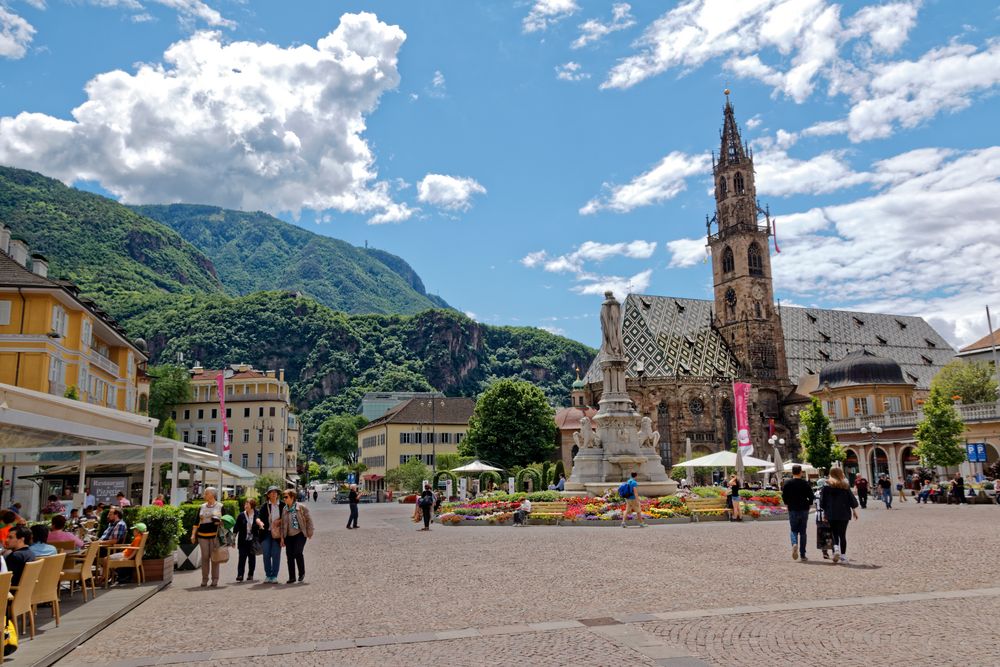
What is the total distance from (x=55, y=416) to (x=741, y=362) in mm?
90746

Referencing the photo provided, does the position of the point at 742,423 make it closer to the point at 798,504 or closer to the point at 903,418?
the point at 798,504

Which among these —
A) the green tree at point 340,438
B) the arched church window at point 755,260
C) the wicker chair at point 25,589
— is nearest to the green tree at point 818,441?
the arched church window at point 755,260

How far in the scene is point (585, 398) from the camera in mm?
88812

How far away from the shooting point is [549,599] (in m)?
10.8

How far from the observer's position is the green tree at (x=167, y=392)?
86125 millimetres

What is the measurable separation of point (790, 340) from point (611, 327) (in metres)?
74.1

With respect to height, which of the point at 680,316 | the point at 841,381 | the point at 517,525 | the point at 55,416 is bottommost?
the point at 517,525

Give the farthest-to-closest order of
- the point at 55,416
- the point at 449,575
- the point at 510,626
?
the point at 449,575 → the point at 55,416 → the point at 510,626

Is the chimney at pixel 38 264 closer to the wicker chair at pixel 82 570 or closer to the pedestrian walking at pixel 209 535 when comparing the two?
the pedestrian walking at pixel 209 535

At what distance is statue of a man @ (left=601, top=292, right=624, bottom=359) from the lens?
33188 mm

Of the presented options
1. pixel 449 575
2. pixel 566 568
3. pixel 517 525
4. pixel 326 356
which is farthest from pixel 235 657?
pixel 326 356

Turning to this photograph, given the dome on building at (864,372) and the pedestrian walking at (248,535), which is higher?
the dome on building at (864,372)

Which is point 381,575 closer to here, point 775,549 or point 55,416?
point 55,416

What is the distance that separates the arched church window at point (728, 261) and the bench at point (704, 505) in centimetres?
7406
